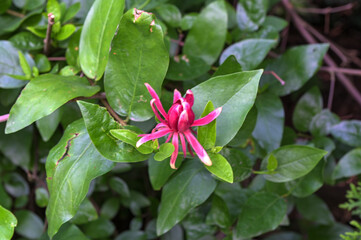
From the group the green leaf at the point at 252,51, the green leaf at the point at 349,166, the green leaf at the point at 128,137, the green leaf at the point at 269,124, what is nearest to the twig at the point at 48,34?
the green leaf at the point at 128,137

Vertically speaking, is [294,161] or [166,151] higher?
[166,151]

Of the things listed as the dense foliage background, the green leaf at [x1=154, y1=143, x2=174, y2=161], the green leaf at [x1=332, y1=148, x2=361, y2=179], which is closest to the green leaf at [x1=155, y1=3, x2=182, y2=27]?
the dense foliage background

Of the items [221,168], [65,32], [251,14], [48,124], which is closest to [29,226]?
[48,124]

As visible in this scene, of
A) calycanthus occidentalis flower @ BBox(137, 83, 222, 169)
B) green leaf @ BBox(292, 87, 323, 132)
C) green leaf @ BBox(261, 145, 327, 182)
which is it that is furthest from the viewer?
green leaf @ BBox(292, 87, 323, 132)

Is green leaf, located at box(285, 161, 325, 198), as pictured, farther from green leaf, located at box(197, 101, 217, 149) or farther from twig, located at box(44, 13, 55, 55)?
twig, located at box(44, 13, 55, 55)

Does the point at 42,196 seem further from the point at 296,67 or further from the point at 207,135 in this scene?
the point at 296,67

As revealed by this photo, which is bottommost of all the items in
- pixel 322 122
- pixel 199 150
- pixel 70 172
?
pixel 322 122

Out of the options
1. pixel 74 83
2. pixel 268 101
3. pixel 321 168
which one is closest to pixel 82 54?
pixel 74 83
